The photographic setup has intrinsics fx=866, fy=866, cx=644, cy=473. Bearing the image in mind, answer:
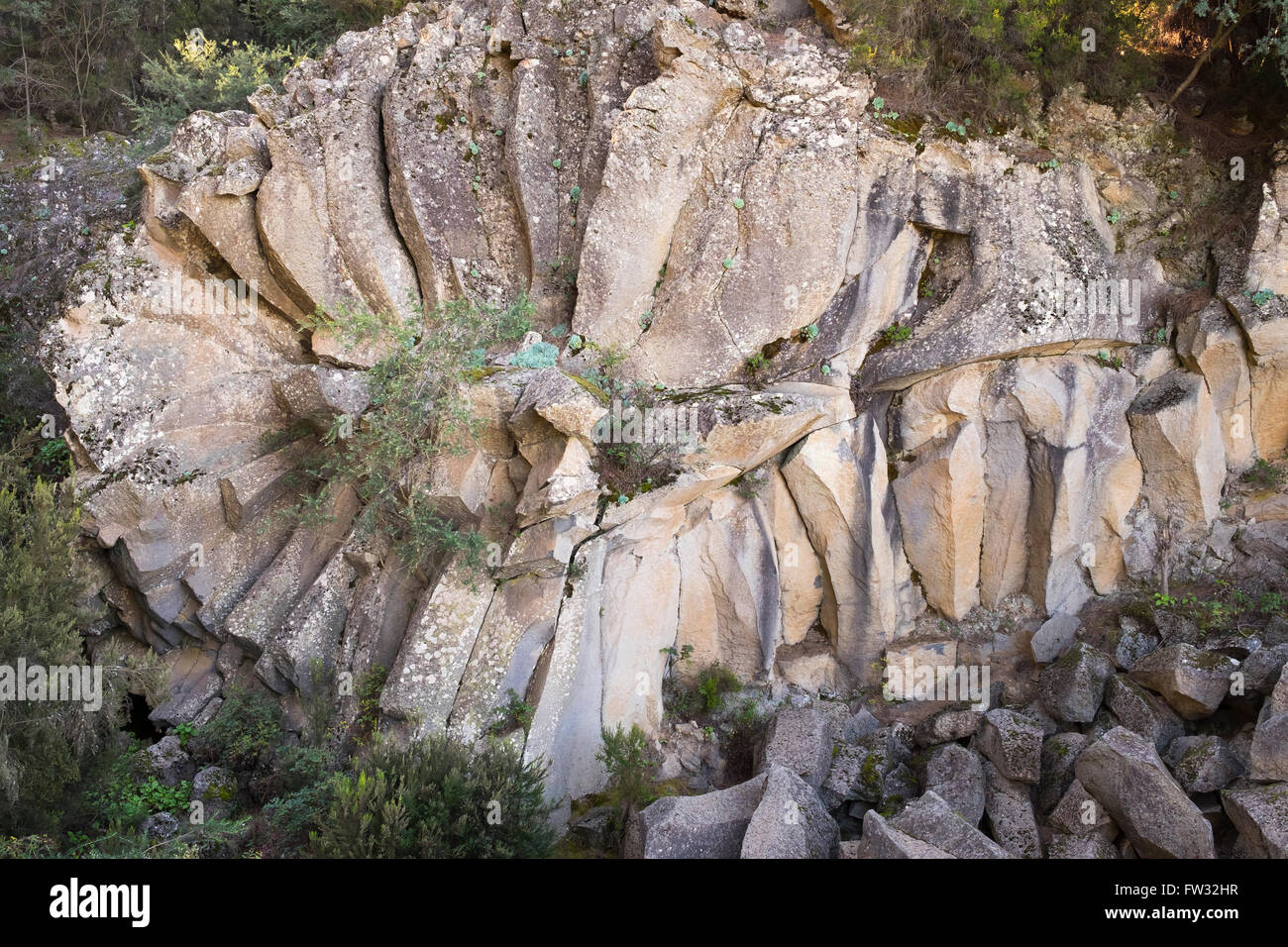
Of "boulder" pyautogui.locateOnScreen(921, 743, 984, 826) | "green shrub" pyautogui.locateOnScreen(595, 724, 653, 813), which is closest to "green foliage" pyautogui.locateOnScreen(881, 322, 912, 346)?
"boulder" pyautogui.locateOnScreen(921, 743, 984, 826)

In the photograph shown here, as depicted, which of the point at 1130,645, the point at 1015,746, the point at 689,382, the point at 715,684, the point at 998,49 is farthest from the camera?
the point at 998,49

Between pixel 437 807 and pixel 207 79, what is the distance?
14.0 meters

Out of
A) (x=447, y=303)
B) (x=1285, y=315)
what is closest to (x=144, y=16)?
(x=447, y=303)

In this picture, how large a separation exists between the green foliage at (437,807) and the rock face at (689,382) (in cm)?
173

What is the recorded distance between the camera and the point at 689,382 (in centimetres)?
1103

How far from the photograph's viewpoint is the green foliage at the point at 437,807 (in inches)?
288

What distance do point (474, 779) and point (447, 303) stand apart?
5.50 meters

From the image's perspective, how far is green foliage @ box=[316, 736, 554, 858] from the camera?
24.0 feet

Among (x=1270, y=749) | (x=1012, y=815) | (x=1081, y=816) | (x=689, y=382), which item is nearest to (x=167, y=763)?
(x=689, y=382)

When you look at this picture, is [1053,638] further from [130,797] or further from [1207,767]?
[130,797]

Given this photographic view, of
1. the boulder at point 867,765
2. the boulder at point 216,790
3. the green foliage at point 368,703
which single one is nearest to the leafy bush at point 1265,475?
the boulder at point 867,765

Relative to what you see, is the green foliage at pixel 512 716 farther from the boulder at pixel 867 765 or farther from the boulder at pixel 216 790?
the boulder at pixel 867 765

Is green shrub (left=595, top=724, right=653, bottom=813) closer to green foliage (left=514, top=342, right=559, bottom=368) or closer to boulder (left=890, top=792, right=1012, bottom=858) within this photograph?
boulder (left=890, top=792, right=1012, bottom=858)

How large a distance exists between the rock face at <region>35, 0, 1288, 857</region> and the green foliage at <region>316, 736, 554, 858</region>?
5.66 ft
